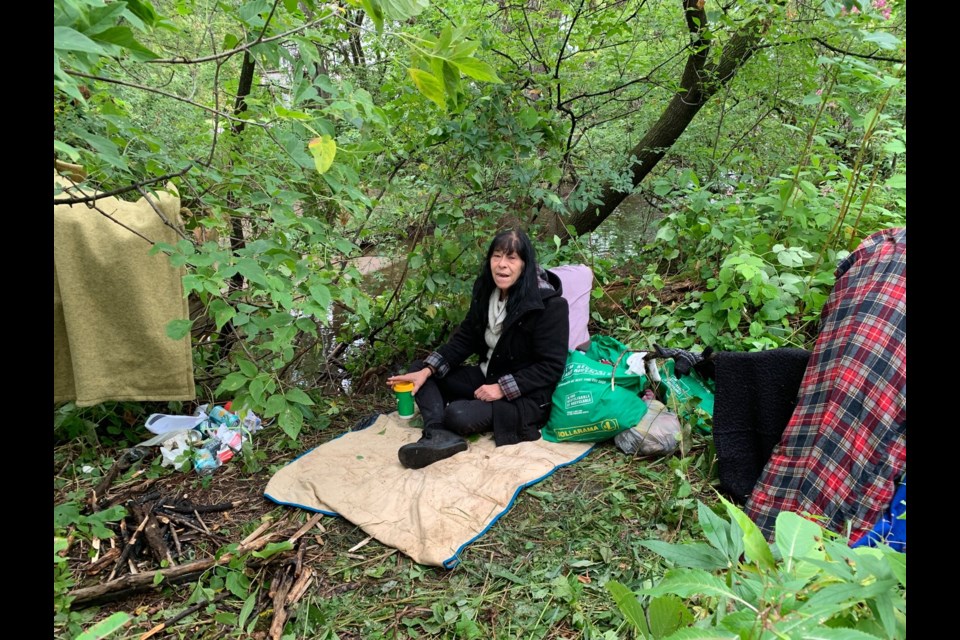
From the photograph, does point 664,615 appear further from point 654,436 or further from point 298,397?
point 654,436

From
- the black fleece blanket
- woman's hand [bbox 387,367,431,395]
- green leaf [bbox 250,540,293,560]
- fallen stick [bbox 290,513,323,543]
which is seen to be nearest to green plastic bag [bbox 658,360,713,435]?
the black fleece blanket

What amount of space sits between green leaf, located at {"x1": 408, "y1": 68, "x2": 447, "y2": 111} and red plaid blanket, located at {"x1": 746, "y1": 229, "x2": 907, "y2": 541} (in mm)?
1819

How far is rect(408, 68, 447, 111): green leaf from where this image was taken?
0.99 meters

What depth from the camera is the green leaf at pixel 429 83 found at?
987mm

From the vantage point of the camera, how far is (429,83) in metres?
1.01

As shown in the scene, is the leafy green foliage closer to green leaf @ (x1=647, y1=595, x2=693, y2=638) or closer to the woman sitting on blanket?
green leaf @ (x1=647, y1=595, x2=693, y2=638)

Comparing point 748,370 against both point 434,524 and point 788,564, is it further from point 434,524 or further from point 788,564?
point 788,564

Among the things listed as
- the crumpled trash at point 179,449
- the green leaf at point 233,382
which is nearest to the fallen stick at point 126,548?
the crumpled trash at point 179,449

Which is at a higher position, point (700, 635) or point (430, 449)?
point (700, 635)

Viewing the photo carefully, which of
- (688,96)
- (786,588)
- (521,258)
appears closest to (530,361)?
(521,258)

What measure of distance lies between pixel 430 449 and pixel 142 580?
4.22ft

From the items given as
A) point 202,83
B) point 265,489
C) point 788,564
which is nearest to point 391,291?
point 265,489

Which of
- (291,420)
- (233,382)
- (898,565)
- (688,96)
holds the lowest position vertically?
(291,420)
